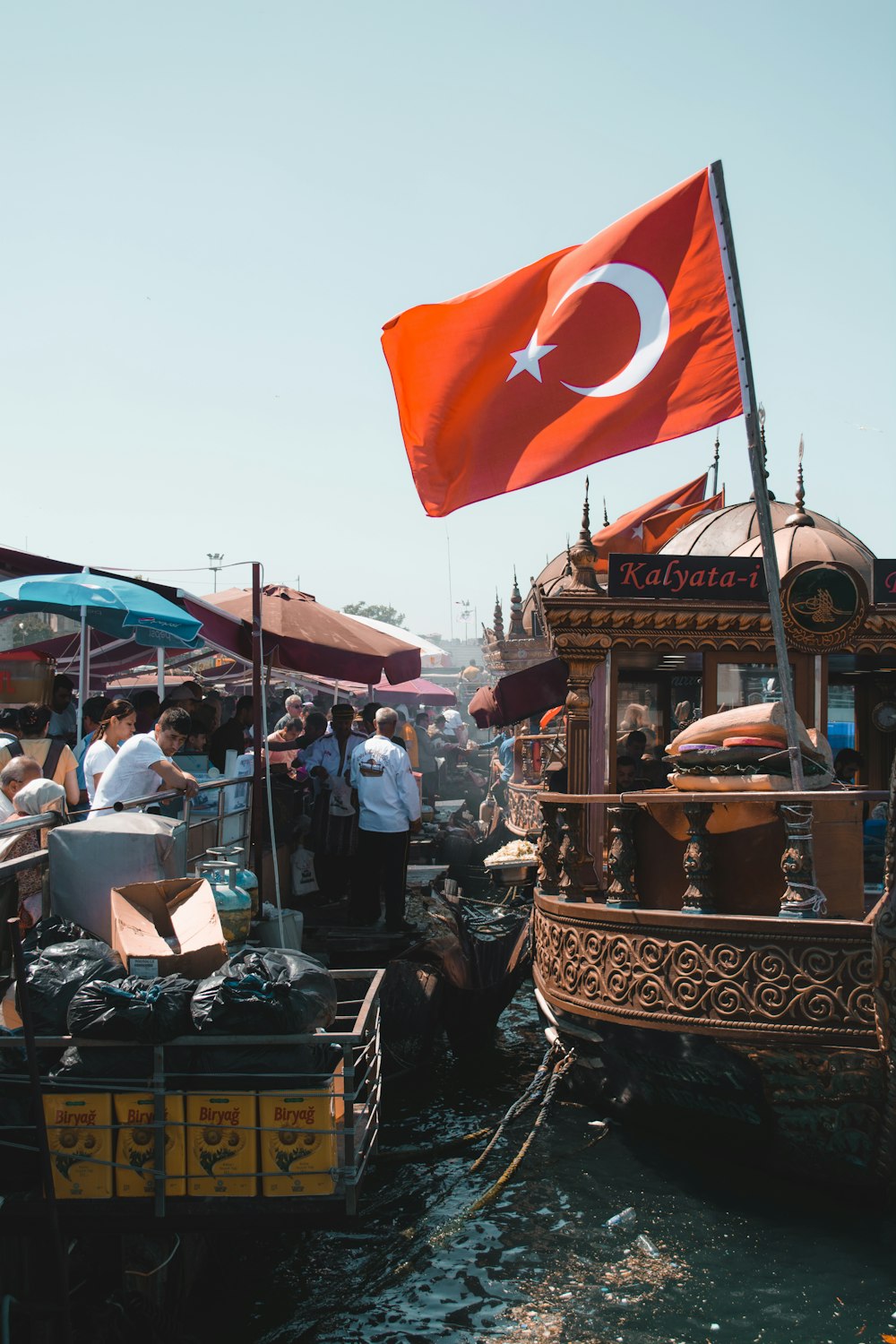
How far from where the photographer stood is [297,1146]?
179 inches

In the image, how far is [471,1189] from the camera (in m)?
7.64

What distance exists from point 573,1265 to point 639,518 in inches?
438

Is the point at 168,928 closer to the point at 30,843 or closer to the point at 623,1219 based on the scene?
the point at 30,843

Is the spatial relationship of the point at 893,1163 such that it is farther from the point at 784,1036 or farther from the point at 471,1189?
the point at 471,1189

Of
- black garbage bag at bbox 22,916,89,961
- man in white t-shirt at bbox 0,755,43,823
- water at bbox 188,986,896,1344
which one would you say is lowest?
water at bbox 188,986,896,1344

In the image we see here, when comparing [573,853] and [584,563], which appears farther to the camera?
[584,563]

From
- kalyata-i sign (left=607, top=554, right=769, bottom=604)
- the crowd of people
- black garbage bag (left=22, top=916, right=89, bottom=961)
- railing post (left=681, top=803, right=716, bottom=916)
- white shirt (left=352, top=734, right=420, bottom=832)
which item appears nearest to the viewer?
black garbage bag (left=22, top=916, right=89, bottom=961)

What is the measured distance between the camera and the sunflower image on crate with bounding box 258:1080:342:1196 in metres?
4.54

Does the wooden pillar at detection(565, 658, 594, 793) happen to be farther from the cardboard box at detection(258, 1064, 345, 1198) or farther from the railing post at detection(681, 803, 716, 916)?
the cardboard box at detection(258, 1064, 345, 1198)

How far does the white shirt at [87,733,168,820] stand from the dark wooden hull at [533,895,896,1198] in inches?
121

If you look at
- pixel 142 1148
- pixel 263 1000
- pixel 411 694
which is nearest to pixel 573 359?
pixel 263 1000

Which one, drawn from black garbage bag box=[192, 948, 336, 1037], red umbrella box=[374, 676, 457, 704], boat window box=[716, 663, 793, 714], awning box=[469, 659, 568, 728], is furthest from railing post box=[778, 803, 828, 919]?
red umbrella box=[374, 676, 457, 704]

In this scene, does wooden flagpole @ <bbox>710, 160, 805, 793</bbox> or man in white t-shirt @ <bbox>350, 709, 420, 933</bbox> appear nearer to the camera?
wooden flagpole @ <bbox>710, 160, 805, 793</bbox>

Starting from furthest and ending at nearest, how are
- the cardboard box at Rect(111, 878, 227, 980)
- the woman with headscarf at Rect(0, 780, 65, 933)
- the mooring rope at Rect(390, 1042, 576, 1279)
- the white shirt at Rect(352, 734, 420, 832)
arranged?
1. the white shirt at Rect(352, 734, 420, 832)
2. the mooring rope at Rect(390, 1042, 576, 1279)
3. the woman with headscarf at Rect(0, 780, 65, 933)
4. the cardboard box at Rect(111, 878, 227, 980)
